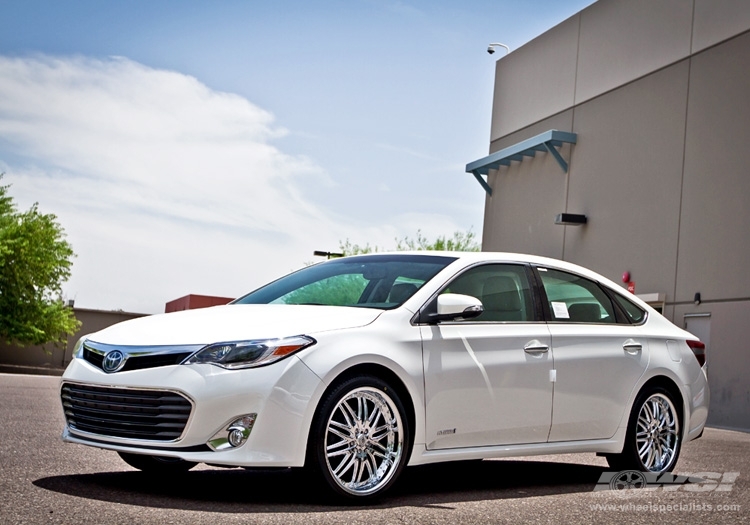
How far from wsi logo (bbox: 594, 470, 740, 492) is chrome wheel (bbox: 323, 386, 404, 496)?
75.7 inches

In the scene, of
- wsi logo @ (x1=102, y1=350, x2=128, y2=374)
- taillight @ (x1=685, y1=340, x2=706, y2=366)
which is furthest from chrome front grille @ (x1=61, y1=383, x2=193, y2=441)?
taillight @ (x1=685, y1=340, x2=706, y2=366)

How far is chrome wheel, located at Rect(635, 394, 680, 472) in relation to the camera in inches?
311

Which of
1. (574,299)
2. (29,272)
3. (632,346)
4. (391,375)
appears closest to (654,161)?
(632,346)

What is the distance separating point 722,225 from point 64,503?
18.9 metres

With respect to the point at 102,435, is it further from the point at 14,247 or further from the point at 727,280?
the point at 14,247

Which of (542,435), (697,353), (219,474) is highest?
(697,353)

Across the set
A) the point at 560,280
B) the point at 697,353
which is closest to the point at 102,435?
the point at 560,280

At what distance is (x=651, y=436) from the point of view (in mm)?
7973

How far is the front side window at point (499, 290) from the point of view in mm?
6984

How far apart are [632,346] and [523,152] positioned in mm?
22388

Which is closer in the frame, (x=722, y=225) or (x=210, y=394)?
(x=210, y=394)

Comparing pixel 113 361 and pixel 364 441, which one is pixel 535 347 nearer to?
pixel 364 441

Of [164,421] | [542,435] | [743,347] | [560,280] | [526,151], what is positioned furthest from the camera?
[526,151]

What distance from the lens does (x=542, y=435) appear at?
23.2 feet
